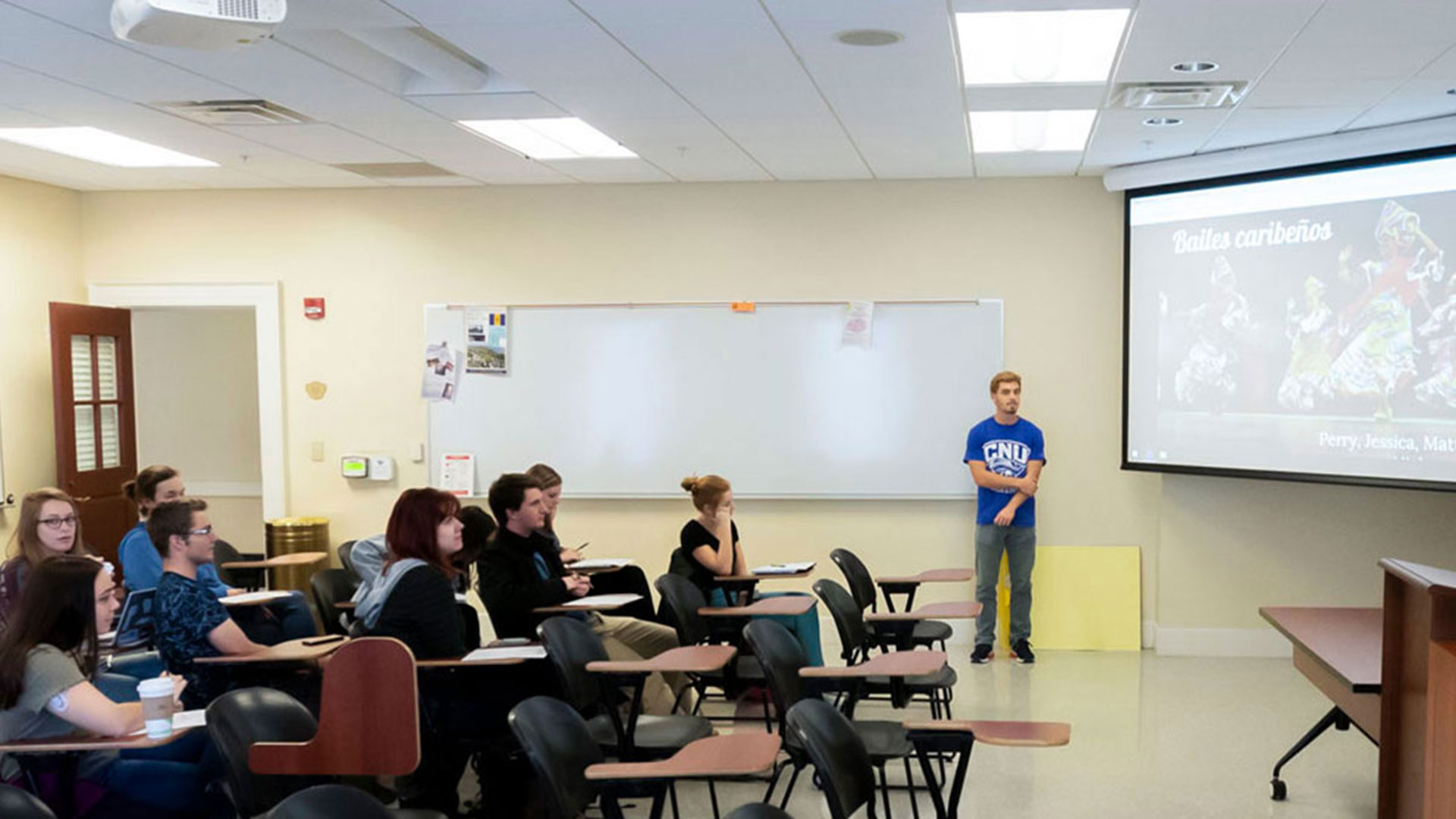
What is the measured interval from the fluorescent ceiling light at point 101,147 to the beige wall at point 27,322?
1.00 meters

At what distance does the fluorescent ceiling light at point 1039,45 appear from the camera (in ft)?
15.8

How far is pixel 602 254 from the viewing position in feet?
28.7

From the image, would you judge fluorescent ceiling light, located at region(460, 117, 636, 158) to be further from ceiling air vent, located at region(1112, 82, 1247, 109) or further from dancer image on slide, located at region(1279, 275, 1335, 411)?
dancer image on slide, located at region(1279, 275, 1335, 411)

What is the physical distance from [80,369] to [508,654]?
199 inches

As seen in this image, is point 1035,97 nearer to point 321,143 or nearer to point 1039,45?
point 1039,45

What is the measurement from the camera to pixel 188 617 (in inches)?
185

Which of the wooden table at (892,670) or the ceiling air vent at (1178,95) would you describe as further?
the ceiling air vent at (1178,95)

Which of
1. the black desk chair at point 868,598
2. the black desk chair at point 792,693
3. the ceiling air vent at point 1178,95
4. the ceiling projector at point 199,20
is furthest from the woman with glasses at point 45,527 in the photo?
the ceiling air vent at point 1178,95

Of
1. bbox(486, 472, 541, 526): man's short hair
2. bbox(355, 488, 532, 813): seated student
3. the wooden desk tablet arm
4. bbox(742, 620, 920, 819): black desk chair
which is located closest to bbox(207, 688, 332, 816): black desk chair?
the wooden desk tablet arm

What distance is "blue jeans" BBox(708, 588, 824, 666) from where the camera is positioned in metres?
6.75

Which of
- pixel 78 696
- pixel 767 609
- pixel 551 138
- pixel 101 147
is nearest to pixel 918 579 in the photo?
pixel 767 609

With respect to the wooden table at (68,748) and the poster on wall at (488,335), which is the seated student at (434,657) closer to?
the wooden table at (68,748)

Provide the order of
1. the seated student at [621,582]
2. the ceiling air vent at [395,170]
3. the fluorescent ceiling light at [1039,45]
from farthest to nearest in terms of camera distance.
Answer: the ceiling air vent at [395,170] → the seated student at [621,582] → the fluorescent ceiling light at [1039,45]

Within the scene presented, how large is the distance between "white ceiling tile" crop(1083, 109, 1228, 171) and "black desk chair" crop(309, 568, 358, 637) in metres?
4.17
